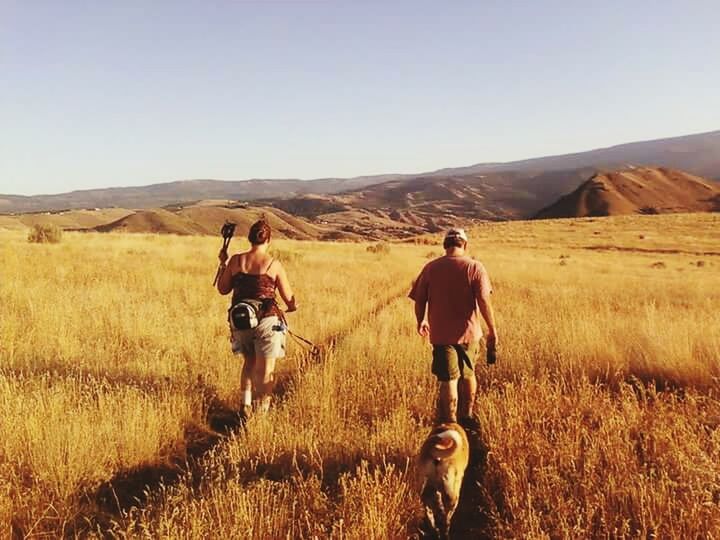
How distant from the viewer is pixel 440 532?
279 cm

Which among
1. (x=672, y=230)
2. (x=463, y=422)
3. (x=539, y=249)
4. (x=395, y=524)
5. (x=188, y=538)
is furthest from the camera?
(x=672, y=230)

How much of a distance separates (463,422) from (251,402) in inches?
84.0

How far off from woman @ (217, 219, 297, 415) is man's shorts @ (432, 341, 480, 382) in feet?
4.78

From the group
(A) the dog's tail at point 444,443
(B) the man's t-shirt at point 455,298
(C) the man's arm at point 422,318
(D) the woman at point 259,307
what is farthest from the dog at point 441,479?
(D) the woman at point 259,307

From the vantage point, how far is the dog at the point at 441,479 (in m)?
2.76

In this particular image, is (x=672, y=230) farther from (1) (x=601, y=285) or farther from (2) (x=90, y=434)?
(2) (x=90, y=434)

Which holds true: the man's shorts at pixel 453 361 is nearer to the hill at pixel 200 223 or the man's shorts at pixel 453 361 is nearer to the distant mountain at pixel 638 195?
the distant mountain at pixel 638 195

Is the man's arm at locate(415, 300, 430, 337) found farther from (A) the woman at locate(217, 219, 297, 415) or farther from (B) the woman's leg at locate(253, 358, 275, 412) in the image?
(B) the woman's leg at locate(253, 358, 275, 412)

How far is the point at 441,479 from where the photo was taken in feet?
9.05

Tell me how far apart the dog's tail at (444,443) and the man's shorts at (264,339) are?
2.07 m

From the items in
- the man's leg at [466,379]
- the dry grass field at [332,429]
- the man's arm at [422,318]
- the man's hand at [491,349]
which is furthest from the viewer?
the man's arm at [422,318]

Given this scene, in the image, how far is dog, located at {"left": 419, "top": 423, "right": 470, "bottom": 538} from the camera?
2758mm

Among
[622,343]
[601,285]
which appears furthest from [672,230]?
[622,343]

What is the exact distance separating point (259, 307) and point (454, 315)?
1.88 metres
